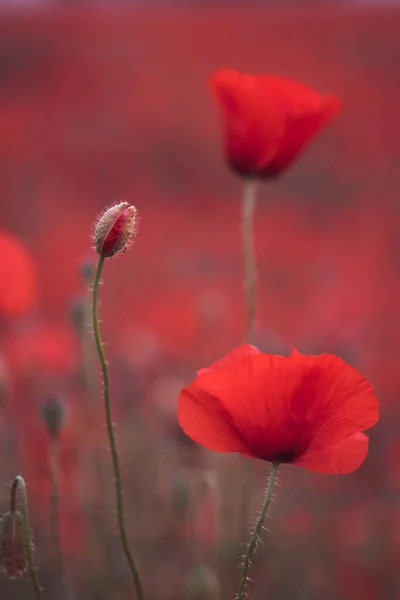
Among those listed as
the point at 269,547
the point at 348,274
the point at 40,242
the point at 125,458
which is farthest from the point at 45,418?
the point at 40,242

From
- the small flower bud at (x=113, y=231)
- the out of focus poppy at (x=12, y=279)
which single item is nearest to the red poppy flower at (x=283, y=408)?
the small flower bud at (x=113, y=231)

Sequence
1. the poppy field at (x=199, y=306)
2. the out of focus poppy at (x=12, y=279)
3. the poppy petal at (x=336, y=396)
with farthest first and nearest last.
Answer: the out of focus poppy at (x=12, y=279) → the poppy field at (x=199, y=306) → the poppy petal at (x=336, y=396)

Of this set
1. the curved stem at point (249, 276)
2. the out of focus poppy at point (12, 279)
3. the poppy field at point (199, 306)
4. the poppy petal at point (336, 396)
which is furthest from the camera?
the out of focus poppy at point (12, 279)

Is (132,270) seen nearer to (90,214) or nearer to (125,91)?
(90,214)

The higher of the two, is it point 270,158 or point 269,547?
point 270,158

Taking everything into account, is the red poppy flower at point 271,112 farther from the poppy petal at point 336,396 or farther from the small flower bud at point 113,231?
the poppy petal at point 336,396

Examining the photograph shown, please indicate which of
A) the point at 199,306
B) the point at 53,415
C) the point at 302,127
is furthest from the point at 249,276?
the point at 199,306
